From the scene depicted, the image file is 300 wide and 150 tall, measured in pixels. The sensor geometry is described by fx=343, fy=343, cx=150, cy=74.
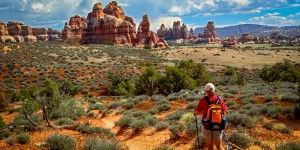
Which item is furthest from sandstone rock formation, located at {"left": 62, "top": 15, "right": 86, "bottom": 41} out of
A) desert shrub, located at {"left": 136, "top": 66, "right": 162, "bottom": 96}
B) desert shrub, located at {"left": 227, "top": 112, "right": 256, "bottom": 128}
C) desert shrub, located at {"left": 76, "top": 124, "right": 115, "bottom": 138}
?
desert shrub, located at {"left": 227, "top": 112, "right": 256, "bottom": 128}

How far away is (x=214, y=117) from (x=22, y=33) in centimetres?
15694

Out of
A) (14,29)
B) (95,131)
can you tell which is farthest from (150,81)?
(14,29)

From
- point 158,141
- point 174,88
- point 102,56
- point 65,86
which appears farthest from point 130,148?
point 102,56

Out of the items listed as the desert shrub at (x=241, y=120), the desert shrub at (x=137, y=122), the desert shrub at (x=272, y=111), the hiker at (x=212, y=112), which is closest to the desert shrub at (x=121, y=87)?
the desert shrub at (x=137, y=122)

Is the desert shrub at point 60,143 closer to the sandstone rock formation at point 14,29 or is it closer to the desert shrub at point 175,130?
the desert shrub at point 175,130

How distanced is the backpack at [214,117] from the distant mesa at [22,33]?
12747 centimetres

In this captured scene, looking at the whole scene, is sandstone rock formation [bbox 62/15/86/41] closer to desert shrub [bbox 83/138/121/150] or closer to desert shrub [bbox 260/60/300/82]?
desert shrub [bbox 260/60/300/82]

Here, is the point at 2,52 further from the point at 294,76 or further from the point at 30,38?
the point at 30,38

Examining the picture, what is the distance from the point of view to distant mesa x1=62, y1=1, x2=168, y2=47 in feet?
400

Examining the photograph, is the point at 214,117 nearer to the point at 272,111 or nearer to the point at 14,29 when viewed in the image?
the point at 272,111

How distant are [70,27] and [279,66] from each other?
10131 cm

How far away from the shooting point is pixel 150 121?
16.6 m

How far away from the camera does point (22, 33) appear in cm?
15262

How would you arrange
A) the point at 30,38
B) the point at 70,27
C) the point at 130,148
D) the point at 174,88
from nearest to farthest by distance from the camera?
the point at 130,148, the point at 174,88, the point at 70,27, the point at 30,38
